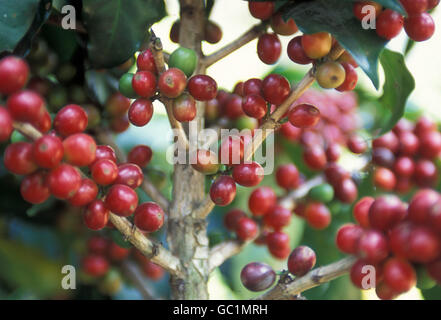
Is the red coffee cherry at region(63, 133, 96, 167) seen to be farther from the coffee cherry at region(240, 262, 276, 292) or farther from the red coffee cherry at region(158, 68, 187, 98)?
the coffee cherry at region(240, 262, 276, 292)

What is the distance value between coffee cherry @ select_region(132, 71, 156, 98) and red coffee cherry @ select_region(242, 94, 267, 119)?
0.42 feet

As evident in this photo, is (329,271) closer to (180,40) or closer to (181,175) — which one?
(181,175)

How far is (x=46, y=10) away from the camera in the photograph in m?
Answer: 0.63

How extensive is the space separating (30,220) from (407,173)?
2.58 feet

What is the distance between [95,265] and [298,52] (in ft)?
1.99

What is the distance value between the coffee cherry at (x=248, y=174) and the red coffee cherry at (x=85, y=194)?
0.60ft

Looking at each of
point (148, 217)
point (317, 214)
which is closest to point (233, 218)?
point (317, 214)

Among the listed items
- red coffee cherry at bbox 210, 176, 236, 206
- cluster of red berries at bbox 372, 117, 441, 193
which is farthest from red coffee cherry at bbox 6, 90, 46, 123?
cluster of red berries at bbox 372, 117, 441, 193

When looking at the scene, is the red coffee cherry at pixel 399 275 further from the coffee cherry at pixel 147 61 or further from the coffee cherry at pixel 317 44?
the coffee cherry at pixel 147 61

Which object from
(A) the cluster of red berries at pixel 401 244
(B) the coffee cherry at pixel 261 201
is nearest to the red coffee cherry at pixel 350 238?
(A) the cluster of red berries at pixel 401 244

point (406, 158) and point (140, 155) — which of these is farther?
point (406, 158)

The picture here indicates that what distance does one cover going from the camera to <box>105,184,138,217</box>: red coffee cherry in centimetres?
55

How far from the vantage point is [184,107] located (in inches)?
23.8

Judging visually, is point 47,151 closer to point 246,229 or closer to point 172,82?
point 172,82
